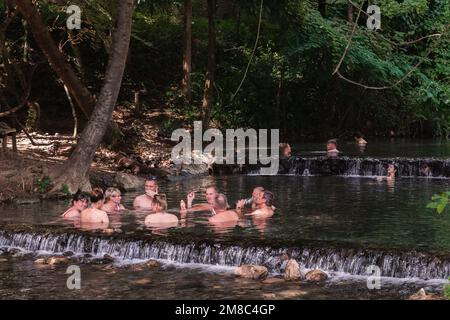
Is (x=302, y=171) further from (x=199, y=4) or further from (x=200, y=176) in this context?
(x=199, y=4)

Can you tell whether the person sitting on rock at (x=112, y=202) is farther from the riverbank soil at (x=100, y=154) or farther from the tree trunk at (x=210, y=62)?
the tree trunk at (x=210, y=62)

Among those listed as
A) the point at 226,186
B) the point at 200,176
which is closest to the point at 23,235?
the point at 226,186

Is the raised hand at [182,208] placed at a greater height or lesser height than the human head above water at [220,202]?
lesser

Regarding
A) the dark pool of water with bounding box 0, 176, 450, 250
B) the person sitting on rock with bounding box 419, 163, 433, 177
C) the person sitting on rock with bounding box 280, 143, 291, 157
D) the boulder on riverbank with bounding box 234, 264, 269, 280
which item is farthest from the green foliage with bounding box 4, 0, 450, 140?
the boulder on riverbank with bounding box 234, 264, 269, 280

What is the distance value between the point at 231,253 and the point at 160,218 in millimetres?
2863

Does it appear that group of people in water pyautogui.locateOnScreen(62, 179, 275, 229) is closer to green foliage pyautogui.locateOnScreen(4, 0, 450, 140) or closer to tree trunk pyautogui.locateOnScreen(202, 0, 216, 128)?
tree trunk pyautogui.locateOnScreen(202, 0, 216, 128)

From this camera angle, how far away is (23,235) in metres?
13.1

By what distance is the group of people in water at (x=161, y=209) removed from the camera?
14102 millimetres

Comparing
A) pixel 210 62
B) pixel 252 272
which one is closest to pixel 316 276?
pixel 252 272

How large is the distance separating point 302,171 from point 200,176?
10.6 feet

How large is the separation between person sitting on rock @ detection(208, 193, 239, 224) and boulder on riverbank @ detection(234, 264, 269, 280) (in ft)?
10.6

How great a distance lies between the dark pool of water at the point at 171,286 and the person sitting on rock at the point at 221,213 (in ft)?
8.68

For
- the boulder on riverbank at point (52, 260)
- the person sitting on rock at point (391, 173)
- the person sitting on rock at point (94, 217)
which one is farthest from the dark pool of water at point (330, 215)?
the boulder on riverbank at point (52, 260)

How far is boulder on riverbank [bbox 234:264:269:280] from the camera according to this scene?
10719 mm
